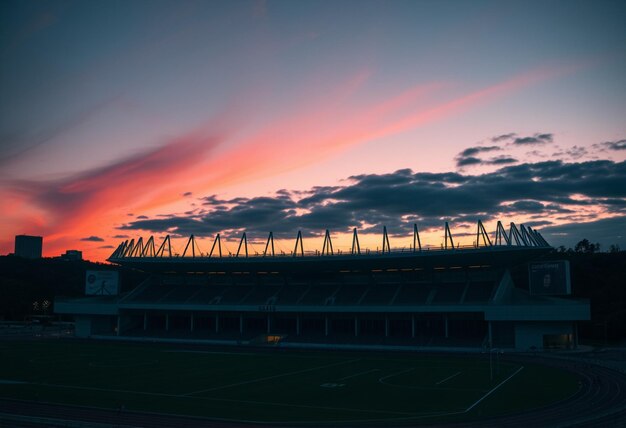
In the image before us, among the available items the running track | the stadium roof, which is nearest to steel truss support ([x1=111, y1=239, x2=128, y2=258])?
the stadium roof

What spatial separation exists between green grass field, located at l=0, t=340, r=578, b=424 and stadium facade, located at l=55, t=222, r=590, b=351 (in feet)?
54.3

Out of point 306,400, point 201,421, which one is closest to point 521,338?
point 306,400

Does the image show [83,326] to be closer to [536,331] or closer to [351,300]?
[351,300]

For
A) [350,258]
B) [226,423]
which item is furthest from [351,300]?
[226,423]

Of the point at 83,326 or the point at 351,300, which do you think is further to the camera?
the point at 83,326

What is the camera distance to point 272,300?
124 meters

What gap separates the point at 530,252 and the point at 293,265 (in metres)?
47.2

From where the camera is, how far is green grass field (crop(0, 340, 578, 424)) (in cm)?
4969

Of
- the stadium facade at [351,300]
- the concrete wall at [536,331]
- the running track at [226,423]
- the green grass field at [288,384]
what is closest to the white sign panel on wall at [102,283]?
the stadium facade at [351,300]

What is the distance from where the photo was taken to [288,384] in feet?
211

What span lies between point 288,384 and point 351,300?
55.1 m

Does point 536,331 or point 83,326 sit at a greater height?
point 536,331

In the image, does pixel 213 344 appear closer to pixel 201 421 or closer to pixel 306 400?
pixel 306 400

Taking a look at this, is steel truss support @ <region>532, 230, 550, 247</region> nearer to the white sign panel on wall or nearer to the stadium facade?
the stadium facade
